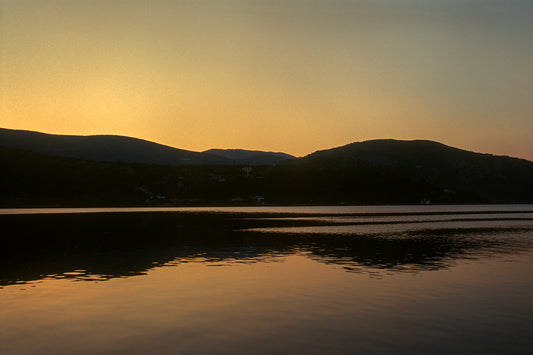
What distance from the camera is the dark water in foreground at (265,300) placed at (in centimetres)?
1955

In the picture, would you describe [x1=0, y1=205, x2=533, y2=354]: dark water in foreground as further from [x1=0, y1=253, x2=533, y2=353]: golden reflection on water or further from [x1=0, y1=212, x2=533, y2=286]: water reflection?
[x1=0, y1=212, x2=533, y2=286]: water reflection

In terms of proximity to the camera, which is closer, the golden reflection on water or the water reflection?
the golden reflection on water

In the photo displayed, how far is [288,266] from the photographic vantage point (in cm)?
4253

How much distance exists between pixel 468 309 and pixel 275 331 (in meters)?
11.2

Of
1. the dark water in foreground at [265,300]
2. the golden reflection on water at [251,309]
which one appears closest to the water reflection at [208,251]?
the dark water in foreground at [265,300]

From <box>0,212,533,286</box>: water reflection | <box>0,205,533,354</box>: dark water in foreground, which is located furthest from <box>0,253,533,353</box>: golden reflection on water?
<box>0,212,533,286</box>: water reflection

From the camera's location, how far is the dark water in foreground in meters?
19.5

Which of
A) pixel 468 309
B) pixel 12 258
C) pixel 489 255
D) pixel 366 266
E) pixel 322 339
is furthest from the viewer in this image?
pixel 489 255

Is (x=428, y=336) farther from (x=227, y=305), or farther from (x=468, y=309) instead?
(x=227, y=305)

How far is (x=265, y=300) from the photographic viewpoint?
92.6 ft

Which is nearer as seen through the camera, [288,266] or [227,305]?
[227,305]

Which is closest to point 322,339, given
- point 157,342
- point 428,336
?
point 428,336

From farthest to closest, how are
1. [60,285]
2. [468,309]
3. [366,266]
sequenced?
[366,266]
[60,285]
[468,309]

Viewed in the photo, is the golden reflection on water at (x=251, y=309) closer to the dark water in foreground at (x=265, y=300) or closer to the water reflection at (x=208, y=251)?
the dark water in foreground at (x=265, y=300)
